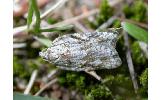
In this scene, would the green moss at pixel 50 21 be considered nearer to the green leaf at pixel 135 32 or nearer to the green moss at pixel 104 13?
Answer: the green moss at pixel 104 13

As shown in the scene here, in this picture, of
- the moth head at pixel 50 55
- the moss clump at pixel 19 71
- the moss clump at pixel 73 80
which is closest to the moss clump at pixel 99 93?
the moss clump at pixel 73 80

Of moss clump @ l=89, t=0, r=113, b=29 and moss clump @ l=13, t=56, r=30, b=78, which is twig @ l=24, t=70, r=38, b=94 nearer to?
moss clump @ l=13, t=56, r=30, b=78

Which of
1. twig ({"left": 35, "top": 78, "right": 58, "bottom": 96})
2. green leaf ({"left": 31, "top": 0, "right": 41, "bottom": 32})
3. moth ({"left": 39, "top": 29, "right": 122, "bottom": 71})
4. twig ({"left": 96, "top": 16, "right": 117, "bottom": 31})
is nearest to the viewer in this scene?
moth ({"left": 39, "top": 29, "right": 122, "bottom": 71})

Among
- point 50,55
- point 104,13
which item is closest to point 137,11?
point 104,13

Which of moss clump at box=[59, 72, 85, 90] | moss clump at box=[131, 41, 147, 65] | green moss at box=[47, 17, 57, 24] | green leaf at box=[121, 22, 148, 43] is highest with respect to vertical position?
green moss at box=[47, 17, 57, 24]

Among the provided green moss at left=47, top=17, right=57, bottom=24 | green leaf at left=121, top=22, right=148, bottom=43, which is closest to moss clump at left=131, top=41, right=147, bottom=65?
green leaf at left=121, top=22, right=148, bottom=43

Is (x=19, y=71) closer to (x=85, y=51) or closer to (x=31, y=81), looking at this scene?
(x=31, y=81)

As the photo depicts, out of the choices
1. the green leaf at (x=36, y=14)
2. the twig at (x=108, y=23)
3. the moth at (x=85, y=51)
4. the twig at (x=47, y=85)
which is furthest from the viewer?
the twig at (x=108, y=23)
